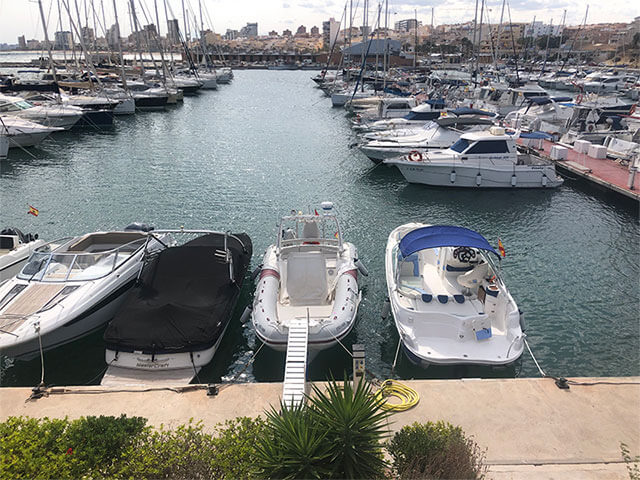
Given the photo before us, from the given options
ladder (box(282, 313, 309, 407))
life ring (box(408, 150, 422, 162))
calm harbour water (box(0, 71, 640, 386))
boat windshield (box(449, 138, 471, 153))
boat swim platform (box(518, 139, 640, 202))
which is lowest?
calm harbour water (box(0, 71, 640, 386))

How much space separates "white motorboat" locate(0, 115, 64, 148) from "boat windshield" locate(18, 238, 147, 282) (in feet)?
83.1

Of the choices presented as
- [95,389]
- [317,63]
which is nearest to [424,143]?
[95,389]

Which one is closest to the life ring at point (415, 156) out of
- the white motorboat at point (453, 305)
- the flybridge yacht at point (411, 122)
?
the flybridge yacht at point (411, 122)

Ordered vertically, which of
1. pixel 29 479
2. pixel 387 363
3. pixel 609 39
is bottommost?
pixel 387 363

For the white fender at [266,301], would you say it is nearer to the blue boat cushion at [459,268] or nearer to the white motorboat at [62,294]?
the white motorboat at [62,294]

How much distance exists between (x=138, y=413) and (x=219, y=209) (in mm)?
15731

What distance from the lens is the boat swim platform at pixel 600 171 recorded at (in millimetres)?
24234

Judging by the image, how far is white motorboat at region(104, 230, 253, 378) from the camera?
416 inches

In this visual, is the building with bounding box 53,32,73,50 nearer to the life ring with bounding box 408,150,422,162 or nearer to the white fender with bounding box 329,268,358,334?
the life ring with bounding box 408,150,422,162

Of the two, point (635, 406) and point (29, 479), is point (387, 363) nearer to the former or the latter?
point (635, 406)

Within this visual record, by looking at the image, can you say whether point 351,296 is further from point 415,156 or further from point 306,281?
point 415,156

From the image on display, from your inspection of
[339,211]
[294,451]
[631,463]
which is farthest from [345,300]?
[339,211]

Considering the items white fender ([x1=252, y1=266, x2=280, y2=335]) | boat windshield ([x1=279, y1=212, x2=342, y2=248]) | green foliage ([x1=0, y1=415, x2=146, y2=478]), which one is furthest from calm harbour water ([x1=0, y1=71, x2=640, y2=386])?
green foliage ([x1=0, y1=415, x2=146, y2=478])

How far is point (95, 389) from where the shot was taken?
31.1 feet
